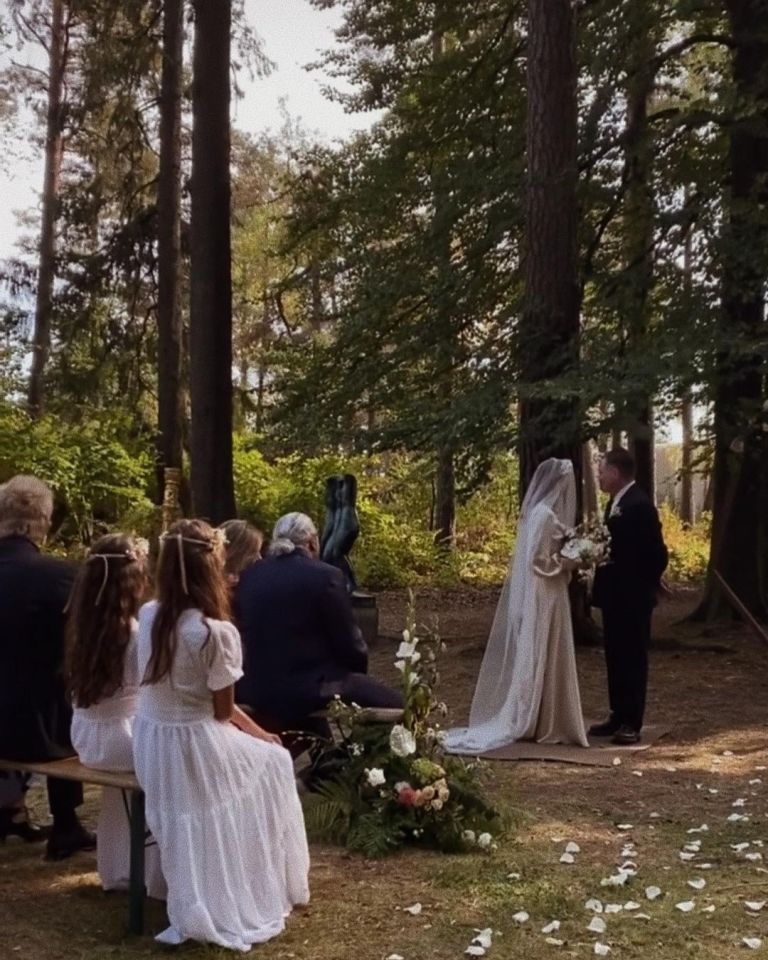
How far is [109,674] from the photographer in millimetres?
5219

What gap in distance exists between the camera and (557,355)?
11.2m

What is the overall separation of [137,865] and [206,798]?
1.52 feet

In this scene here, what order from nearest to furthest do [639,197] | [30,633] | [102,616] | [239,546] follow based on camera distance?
[102,616], [30,633], [239,546], [639,197]

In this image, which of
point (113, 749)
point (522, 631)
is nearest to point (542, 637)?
point (522, 631)

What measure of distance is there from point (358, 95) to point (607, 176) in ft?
21.5

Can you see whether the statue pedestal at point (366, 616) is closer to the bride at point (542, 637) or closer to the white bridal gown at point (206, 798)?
the bride at point (542, 637)

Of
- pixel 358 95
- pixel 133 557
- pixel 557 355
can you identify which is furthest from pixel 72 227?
pixel 133 557

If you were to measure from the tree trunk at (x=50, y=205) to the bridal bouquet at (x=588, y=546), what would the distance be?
48.3 ft

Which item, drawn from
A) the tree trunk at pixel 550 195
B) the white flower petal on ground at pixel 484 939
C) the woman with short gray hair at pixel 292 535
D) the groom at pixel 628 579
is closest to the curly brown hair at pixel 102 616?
the woman with short gray hair at pixel 292 535

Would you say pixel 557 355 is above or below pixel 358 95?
below

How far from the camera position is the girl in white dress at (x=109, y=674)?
5.15 meters

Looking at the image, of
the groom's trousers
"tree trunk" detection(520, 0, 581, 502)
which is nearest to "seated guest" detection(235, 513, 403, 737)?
the groom's trousers

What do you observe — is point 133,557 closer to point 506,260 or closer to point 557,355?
point 557,355

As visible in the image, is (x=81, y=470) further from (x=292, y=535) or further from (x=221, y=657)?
(x=221, y=657)
